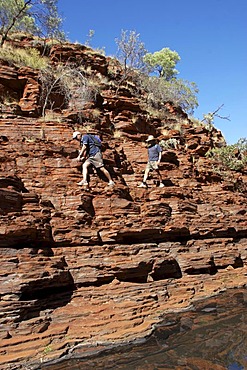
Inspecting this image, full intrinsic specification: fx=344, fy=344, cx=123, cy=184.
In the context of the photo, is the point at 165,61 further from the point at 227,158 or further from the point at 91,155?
→ the point at 91,155

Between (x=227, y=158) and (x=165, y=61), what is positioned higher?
(x=165, y=61)

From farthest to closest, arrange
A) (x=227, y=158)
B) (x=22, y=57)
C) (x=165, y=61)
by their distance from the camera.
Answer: (x=165, y=61) → (x=227, y=158) → (x=22, y=57)

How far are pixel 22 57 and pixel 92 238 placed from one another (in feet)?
30.1

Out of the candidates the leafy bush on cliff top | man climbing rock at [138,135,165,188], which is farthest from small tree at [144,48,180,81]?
man climbing rock at [138,135,165,188]

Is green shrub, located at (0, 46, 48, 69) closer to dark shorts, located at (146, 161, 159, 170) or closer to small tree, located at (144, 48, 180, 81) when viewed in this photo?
dark shorts, located at (146, 161, 159, 170)

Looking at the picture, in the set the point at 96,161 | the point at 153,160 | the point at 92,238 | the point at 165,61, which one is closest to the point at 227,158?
the point at 153,160

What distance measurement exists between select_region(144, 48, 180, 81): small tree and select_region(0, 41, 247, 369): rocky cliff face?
78.4 feet

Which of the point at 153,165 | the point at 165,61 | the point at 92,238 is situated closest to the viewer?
the point at 92,238

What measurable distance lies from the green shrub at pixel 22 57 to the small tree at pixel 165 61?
21.8 m

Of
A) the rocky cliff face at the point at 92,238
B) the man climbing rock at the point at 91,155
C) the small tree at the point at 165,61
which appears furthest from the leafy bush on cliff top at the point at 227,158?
the small tree at the point at 165,61

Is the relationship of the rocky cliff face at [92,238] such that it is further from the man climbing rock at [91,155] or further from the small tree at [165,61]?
the small tree at [165,61]

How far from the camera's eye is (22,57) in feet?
44.6

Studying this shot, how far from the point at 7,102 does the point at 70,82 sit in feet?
10.7

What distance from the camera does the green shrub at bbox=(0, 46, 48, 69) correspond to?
12.9 meters
